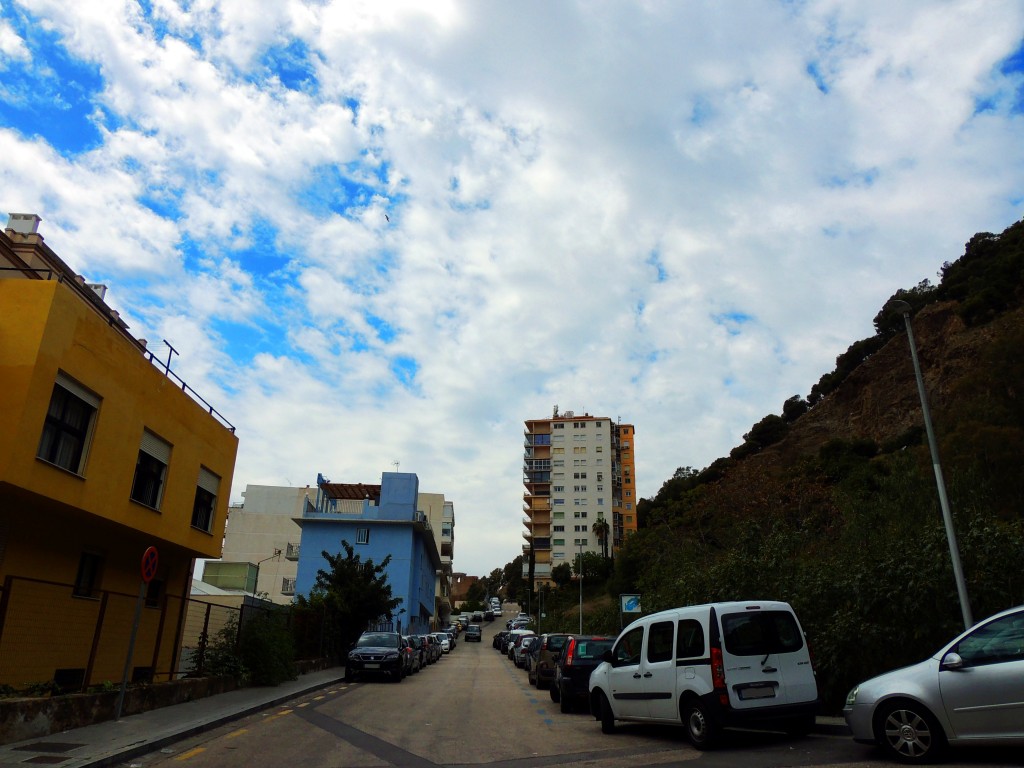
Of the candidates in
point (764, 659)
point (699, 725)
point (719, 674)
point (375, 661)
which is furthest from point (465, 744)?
point (375, 661)

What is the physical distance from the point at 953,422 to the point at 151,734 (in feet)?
125

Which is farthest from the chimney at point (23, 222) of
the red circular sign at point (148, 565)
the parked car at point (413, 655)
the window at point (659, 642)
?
the window at point (659, 642)

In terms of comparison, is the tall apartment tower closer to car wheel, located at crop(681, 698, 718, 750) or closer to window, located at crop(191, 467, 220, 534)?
window, located at crop(191, 467, 220, 534)

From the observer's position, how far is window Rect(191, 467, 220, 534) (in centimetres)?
1844

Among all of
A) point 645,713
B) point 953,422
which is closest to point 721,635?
point 645,713

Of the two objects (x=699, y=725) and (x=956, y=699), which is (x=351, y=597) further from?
(x=956, y=699)

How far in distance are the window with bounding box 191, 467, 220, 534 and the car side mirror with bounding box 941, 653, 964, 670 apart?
1678cm

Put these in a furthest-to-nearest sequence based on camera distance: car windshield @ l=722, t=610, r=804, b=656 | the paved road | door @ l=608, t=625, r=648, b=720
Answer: door @ l=608, t=625, r=648, b=720 < car windshield @ l=722, t=610, r=804, b=656 < the paved road

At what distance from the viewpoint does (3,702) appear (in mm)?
8336

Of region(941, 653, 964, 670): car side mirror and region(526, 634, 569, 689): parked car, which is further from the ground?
region(941, 653, 964, 670): car side mirror

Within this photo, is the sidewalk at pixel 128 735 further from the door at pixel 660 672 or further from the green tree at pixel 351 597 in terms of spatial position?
the green tree at pixel 351 597

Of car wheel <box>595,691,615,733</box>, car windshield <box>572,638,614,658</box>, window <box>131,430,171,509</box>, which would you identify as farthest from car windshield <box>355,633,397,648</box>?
car wheel <box>595,691,615,733</box>

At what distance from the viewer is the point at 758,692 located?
8.47 metres

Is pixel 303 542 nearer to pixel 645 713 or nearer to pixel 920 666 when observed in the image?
pixel 645 713
